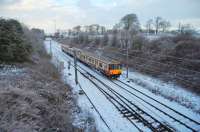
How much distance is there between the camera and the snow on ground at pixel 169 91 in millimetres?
16234

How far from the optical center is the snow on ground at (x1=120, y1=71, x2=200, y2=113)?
16.2 m

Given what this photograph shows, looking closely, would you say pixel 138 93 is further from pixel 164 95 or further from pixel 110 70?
pixel 110 70

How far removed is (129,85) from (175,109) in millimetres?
7500

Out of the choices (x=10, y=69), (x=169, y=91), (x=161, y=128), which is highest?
A: (x=10, y=69)

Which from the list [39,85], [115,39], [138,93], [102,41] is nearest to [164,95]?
[138,93]

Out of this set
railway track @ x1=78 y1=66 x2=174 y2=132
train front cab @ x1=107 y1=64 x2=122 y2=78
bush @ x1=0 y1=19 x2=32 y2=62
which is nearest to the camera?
railway track @ x1=78 y1=66 x2=174 y2=132

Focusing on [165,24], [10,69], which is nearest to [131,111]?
[10,69]

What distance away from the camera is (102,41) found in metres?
53.1

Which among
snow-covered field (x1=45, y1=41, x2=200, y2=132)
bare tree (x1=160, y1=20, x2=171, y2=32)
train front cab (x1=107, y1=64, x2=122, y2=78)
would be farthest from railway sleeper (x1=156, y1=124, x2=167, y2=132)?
bare tree (x1=160, y1=20, x2=171, y2=32)

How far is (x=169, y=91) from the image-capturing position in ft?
63.7

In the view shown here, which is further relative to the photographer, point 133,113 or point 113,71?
point 113,71

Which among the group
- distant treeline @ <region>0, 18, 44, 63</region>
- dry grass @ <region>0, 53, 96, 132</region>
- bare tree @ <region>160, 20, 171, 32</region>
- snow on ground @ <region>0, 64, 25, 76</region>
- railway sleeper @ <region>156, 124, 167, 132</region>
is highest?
bare tree @ <region>160, 20, 171, 32</region>

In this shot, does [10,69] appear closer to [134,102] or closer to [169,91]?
[134,102]

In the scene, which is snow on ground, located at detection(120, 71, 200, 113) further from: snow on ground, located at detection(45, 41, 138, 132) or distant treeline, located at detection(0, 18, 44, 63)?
distant treeline, located at detection(0, 18, 44, 63)
